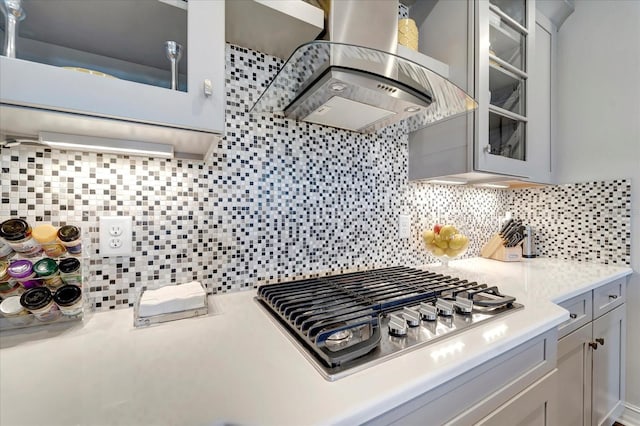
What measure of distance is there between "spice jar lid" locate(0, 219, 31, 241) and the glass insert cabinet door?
153 cm

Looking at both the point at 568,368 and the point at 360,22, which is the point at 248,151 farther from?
the point at 568,368

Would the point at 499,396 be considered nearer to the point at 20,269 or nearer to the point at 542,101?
the point at 20,269

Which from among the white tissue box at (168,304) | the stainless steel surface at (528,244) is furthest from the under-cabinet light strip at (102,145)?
the stainless steel surface at (528,244)

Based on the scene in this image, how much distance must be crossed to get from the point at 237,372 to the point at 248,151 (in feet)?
2.43

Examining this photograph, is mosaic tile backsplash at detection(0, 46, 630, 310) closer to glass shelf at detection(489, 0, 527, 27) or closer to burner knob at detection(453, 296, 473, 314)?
burner knob at detection(453, 296, 473, 314)

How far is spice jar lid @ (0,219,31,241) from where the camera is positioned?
2.01 ft

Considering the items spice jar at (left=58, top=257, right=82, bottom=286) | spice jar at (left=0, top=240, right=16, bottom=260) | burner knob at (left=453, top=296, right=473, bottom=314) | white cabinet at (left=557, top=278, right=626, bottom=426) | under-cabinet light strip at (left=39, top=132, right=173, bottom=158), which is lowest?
white cabinet at (left=557, top=278, right=626, bottom=426)

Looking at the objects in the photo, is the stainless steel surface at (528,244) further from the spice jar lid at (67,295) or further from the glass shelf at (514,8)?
the spice jar lid at (67,295)

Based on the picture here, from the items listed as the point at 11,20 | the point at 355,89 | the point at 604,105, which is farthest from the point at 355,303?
the point at 604,105

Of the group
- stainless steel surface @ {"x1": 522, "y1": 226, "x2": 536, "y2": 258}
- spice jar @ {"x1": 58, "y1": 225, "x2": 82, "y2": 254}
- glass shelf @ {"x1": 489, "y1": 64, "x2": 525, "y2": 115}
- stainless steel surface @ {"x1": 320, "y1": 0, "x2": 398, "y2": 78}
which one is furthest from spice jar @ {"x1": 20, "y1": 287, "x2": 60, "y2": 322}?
stainless steel surface @ {"x1": 522, "y1": 226, "x2": 536, "y2": 258}

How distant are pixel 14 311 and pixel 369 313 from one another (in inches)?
33.6

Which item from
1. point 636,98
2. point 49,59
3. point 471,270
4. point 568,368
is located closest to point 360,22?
point 49,59

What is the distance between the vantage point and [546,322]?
768 mm

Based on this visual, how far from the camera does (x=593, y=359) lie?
4.06ft
